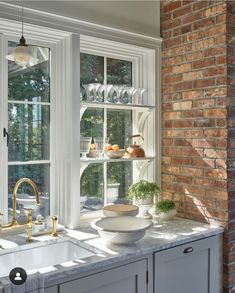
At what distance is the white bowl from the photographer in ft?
5.99

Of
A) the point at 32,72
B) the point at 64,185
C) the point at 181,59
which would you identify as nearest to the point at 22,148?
the point at 64,185

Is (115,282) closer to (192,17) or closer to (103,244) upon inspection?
(103,244)

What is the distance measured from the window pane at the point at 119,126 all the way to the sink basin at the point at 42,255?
3.14 ft

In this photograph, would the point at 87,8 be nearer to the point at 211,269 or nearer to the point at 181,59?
the point at 181,59

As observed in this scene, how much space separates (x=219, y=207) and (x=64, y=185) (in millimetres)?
1025

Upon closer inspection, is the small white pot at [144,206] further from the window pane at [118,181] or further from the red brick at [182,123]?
the red brick at [182,123]

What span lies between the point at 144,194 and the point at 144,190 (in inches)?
1.1

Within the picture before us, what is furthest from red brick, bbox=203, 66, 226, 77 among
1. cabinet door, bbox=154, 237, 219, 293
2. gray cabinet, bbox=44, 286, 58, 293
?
gray cabinet, bbox=44, 286, 58, 293

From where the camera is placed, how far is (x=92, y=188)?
2541mm

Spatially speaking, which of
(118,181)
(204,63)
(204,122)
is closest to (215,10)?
(204,63)

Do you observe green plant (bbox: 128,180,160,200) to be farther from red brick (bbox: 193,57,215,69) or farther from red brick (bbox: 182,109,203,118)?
red brick (bbox: 193,57,215,69)

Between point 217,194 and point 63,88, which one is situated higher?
point 63,88

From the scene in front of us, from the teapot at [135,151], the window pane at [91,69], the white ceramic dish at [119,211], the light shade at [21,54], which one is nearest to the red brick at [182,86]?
the teapot at [135,151]

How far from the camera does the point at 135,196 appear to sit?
2.48m
